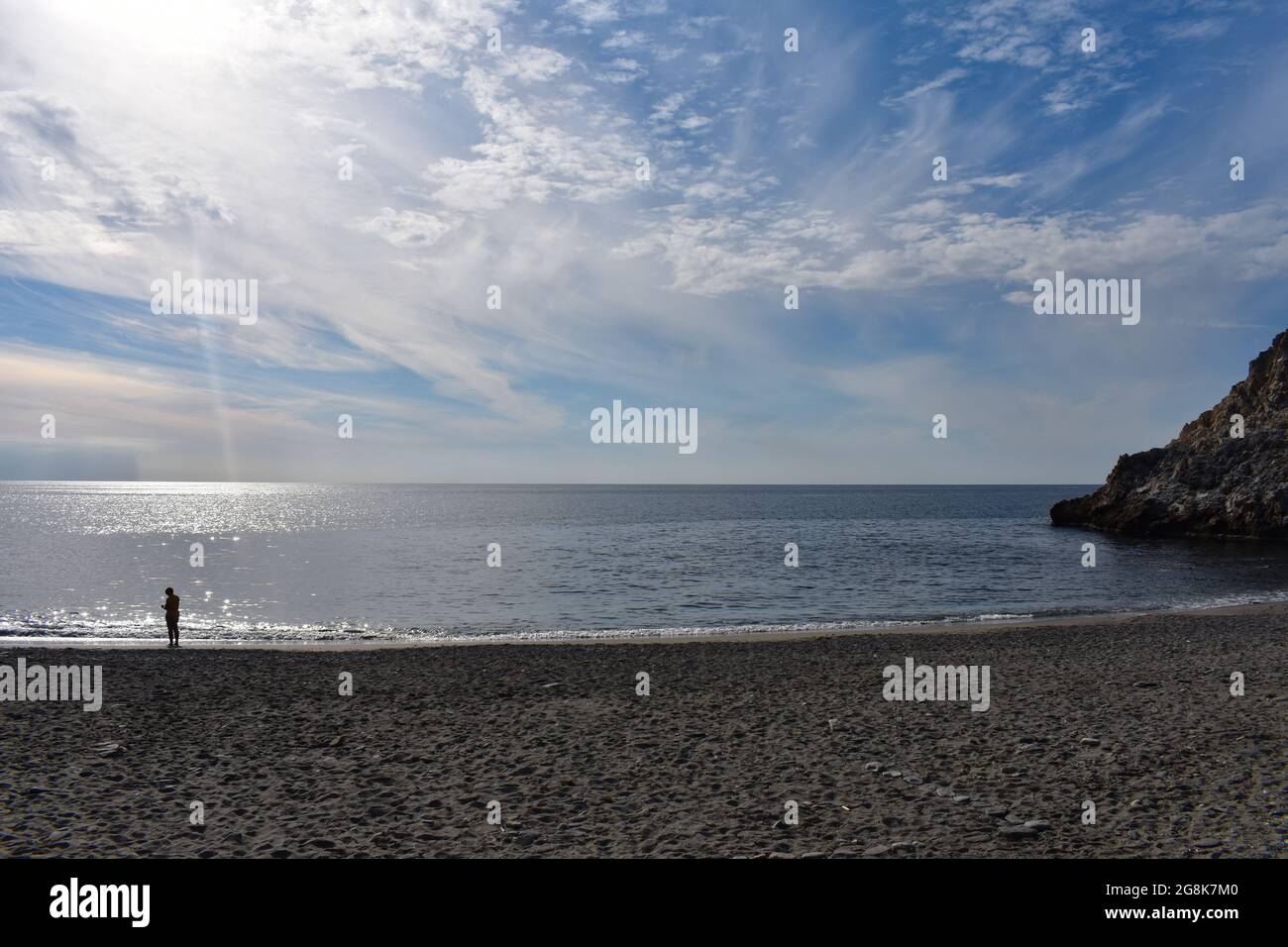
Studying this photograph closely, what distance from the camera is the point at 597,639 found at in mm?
27594

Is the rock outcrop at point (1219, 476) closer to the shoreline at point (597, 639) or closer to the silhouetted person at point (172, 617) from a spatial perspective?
the shoreline at point (597, 639)

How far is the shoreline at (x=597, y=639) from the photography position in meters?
25.3

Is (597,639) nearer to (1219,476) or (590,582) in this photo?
(590,582)

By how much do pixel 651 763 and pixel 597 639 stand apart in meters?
16.3

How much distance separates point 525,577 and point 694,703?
3361cm

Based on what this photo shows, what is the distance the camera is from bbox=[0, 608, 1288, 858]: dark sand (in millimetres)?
8570

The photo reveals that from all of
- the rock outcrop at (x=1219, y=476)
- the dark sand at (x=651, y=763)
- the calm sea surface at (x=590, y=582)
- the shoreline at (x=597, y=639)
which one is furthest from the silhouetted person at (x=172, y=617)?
the rock outcrop at (x=1219, y=476)

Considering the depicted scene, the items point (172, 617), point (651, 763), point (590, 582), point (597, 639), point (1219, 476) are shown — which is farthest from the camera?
point (1219, 476)

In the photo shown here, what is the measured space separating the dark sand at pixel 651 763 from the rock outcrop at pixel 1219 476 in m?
63.1

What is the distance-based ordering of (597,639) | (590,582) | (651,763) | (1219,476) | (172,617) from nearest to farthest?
(651,763) → (172,617) → (597,639) → (590,582) → (1219,476)

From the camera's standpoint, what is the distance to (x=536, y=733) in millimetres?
13344

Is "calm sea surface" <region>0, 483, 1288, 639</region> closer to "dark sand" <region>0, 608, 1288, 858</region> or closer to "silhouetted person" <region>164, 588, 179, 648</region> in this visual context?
"silhouetted person" <region>164, 588, 179, 648</region>

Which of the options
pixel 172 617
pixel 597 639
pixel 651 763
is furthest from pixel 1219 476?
pixel 172 617
